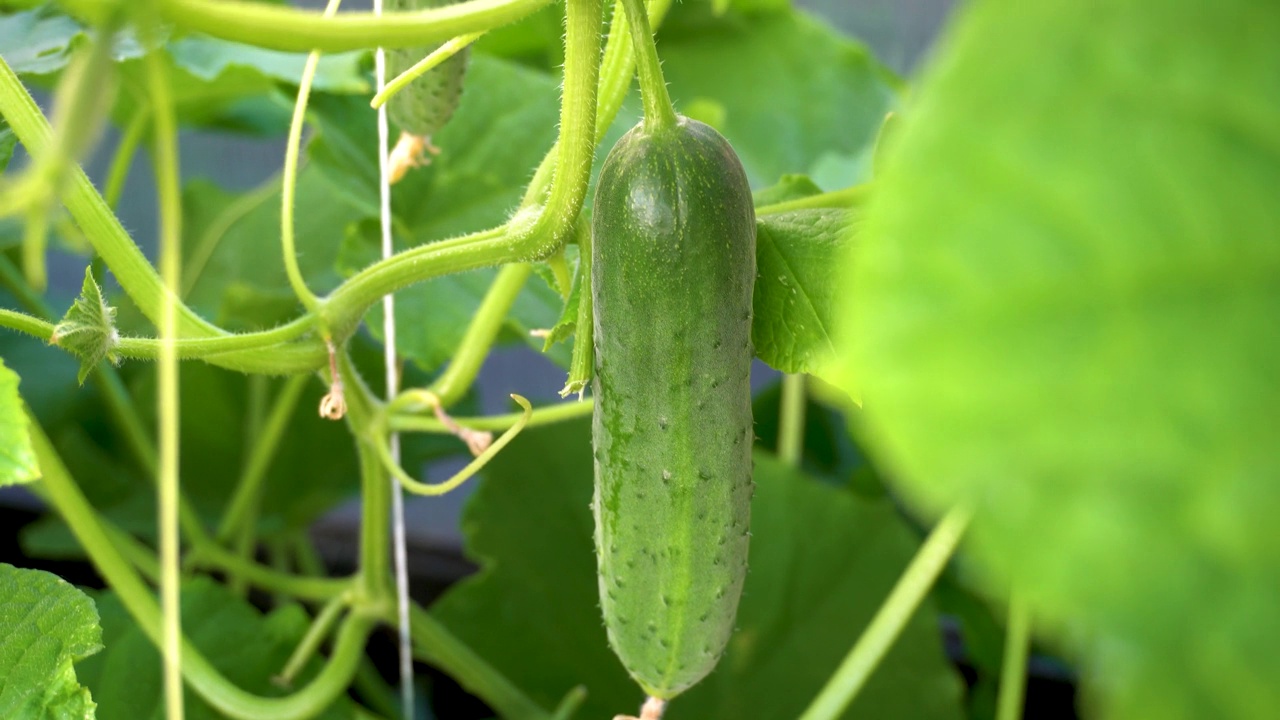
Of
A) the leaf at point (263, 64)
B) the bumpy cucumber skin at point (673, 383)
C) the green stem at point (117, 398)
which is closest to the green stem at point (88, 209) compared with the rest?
the bumpy cucumber skin at point (673, 383)

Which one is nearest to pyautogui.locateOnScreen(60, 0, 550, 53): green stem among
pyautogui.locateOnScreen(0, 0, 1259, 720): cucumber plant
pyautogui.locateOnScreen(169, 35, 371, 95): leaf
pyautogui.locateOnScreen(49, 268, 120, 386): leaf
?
pyautogui.locateOnScreen(0, 0, 1259, 720): cucumber plant

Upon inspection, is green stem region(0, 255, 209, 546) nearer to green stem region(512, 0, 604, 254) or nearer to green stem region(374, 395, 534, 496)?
green stem region(374, 395, 534, 496)

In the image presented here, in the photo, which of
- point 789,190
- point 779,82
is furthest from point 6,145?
point 779,82

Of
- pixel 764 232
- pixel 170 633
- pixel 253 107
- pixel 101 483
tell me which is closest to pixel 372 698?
pixel 101 483

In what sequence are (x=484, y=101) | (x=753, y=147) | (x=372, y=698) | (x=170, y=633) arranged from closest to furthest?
(x=170, y=633) → (x=484, y=101) → (x=372, y=698) → (x=753, y=147)

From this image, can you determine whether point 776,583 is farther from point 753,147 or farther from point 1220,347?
point 1220,347
